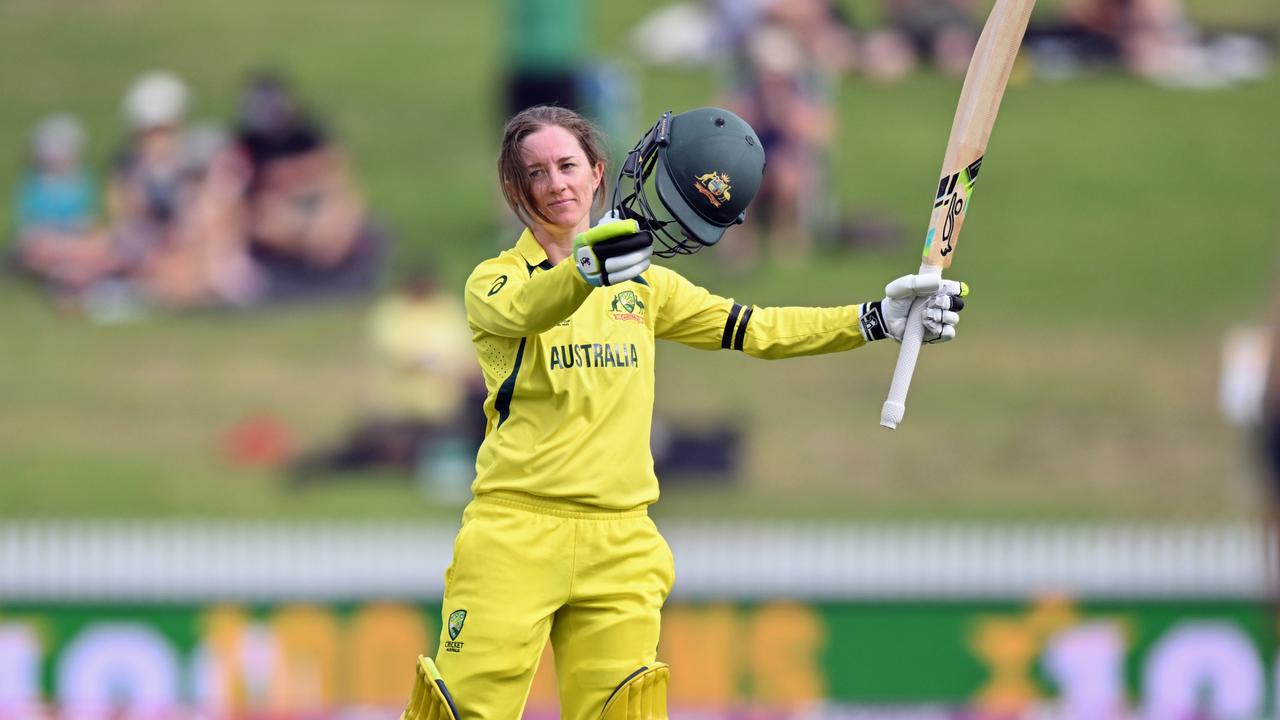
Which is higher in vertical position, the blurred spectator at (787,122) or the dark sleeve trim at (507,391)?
the blurred spectator at (787,122)

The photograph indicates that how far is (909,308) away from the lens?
4336mm

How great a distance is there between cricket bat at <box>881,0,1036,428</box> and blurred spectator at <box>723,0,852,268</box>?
37.8 ft

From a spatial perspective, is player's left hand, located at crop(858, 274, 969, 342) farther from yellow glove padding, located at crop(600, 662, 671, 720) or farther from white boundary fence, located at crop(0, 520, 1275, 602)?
white boundary fence, located at crop(0, 520, 1275, 602)

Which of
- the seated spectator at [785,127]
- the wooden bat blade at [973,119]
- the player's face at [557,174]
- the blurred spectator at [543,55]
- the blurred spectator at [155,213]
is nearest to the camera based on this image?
the player's face at [557,174]

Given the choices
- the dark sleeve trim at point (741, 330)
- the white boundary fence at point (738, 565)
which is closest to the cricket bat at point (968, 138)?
the dark sleeve trim at point (741, 330)

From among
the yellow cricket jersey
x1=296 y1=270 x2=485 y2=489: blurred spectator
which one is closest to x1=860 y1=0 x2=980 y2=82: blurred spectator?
x1=296 y1=270 x2=485 y2=489: blurred spectator

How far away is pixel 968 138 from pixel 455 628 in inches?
64.0

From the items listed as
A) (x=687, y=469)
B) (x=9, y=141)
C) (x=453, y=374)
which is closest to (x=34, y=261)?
(x=9, y=141)

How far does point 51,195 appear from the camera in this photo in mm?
17203

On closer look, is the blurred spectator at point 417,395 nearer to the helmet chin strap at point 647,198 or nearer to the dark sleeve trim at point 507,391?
the dark sleeve trim at point 507,391

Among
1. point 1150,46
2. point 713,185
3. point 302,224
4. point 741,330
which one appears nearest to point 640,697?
point 741,330

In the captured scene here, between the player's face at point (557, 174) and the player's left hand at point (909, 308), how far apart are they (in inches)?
26.8

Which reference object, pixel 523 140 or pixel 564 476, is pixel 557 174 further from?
pixel 564 476

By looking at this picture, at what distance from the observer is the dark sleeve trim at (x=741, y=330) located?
4461 mm
